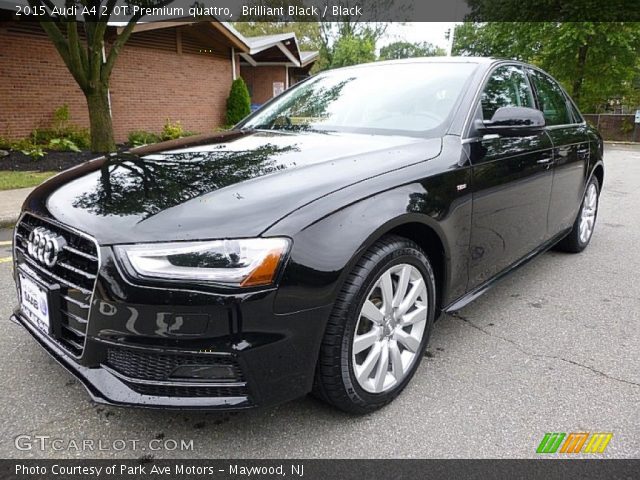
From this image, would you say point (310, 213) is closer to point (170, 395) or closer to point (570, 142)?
point (170, 395)

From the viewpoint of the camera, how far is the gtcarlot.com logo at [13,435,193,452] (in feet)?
6.21

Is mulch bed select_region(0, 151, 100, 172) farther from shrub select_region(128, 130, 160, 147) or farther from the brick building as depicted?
shrub select_region(128, 130, 160, 147)

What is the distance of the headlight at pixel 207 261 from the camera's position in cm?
160

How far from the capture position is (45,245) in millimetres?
1895

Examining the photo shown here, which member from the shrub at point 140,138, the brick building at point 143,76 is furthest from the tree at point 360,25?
the shrub at point 140,138

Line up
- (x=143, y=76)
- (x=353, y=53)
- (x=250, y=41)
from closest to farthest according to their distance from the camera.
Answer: (x=143, y=76) → (x=250, y=41) → (x=353, y=53)

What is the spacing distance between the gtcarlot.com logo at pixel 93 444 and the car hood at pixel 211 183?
0.83 m

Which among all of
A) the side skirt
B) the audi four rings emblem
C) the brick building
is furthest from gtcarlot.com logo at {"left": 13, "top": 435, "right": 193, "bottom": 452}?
the brick building

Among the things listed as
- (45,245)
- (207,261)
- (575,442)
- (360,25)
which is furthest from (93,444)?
(360,25)

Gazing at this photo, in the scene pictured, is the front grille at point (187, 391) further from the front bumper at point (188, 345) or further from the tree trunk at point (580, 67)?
the tree trunk at point (580, 67)

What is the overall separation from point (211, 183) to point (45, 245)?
680mm

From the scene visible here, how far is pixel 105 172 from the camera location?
2.29 m

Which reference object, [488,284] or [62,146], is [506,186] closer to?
[488,284]

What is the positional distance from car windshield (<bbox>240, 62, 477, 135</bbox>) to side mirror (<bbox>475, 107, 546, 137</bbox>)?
0.73 feet
